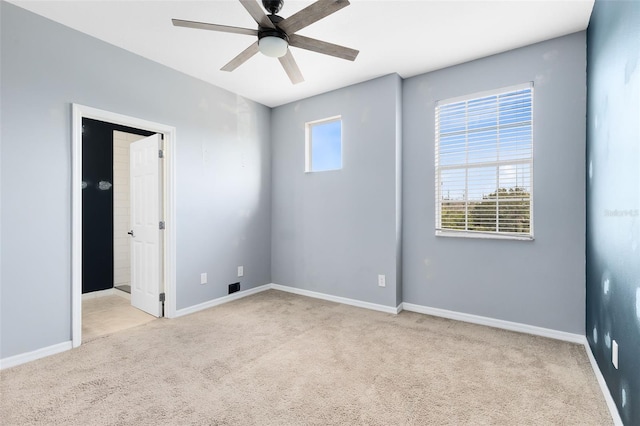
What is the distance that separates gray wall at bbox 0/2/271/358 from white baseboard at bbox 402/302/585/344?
2509mm

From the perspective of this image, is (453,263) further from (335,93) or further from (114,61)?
(114,61)

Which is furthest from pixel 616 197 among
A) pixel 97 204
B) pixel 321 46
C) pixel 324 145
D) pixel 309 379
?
pixel 97 204

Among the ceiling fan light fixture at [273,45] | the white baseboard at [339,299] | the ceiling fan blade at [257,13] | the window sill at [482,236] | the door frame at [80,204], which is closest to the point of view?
the ceiling fan blade at [257,13]

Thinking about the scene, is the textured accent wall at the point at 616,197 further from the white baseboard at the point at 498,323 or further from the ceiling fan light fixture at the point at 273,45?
the ceiling fan light fixture at the point at 273,45

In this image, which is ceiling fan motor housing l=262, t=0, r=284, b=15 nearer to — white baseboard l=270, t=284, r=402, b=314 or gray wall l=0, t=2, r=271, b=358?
gray wall l=0, t=2, r=271, b=358

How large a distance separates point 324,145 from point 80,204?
2.85 m

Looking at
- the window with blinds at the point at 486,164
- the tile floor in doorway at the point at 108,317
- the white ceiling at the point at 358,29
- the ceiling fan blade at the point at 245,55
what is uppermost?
the white ceiling at the point at 358,29

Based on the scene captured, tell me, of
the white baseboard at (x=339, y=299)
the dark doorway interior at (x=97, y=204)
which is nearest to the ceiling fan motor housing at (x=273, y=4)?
the white baseboard at (x=339, y=299)

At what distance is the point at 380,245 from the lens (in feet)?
12.1

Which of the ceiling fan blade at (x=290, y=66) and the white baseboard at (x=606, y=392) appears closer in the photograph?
the white baseboard at (x=606, y=392)

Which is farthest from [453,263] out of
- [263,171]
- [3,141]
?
[3,141]

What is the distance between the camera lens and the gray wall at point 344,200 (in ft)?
11.9

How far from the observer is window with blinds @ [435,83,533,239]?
3.00m

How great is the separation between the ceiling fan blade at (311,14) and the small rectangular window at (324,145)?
2.19 meters
